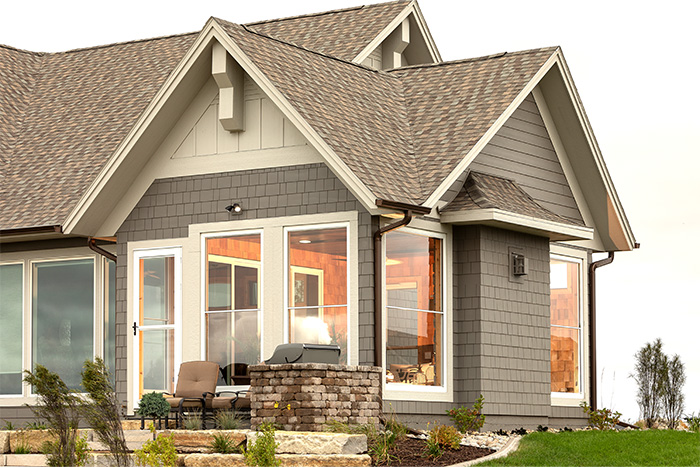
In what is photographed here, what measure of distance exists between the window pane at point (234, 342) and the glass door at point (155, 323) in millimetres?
748

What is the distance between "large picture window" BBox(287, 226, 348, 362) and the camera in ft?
48.3

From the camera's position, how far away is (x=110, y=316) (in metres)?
17.2

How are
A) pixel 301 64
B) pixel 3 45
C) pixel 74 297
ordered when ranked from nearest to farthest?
pixel 301 64 < pixel 74 297 < pixel 3 45

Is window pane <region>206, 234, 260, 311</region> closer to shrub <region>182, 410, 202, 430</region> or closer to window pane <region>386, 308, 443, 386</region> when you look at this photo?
shrub <region>182, 410, 202, 430</region>

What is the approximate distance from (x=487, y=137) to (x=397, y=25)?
16.6 feet

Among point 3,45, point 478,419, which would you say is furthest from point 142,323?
point 3,45

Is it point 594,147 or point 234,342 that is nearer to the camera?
point 234,342

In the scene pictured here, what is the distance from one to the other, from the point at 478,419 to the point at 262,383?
3.28 metres

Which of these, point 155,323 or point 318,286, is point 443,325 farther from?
point 155,323

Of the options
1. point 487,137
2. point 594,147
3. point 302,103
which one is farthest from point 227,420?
point 594,147

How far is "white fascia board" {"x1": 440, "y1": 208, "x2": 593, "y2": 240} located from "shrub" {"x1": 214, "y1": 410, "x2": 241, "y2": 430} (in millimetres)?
3793

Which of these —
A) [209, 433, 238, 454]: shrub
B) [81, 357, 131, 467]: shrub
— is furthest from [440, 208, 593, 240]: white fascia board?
[81, 357, 131, 467]: shrub

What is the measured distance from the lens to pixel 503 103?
16.1 meters

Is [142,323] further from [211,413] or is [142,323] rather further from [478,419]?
[478,419]
